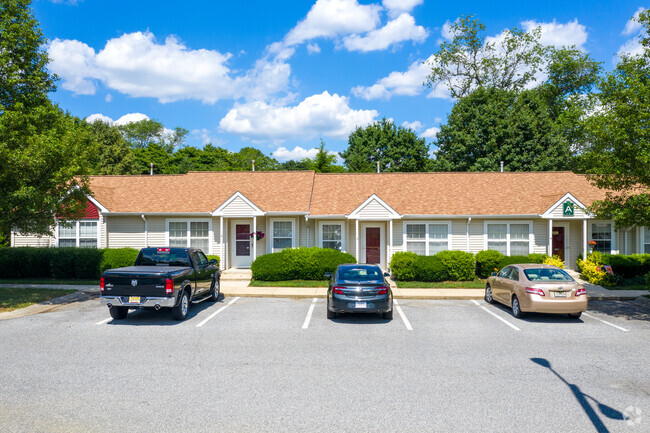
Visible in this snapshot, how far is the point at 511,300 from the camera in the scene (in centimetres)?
1318

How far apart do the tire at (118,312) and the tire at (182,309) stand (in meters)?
1.40

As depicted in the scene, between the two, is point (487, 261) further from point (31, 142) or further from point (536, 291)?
point (31, 142)

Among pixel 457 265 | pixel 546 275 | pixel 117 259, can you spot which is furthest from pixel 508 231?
pixel 117 259

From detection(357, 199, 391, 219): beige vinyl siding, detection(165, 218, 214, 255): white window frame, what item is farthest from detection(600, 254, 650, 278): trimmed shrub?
detection(165, 218, 214, 255): white window frame

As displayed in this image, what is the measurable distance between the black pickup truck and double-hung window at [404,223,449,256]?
12.1 meters

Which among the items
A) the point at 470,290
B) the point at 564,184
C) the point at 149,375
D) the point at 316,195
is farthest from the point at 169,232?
the point at 564,184

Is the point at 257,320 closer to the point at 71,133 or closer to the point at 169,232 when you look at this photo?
the point at 71,133

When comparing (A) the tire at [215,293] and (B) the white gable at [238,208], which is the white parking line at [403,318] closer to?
(A) the tire at [215,293]

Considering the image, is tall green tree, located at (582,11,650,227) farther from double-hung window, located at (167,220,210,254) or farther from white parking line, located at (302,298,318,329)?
double-hung window, located at (167,220,210,254)

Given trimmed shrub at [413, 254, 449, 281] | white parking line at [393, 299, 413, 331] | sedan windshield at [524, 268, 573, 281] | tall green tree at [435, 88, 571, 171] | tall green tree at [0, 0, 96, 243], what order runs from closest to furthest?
1. white parking line at [393, 299, 413, 331]
2. sedan windshield at [524, 268, 573, 281]
3. tall green tree at [0, 0, 96, 243]
4. trimmed shrub at [413, 254, 449, 281]
5. tall green tree at [435, 88, 571, 171]

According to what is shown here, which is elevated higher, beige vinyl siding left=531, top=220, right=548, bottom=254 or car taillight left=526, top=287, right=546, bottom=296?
beige vinyl siding left=531, top=220, right=548, bottom=254

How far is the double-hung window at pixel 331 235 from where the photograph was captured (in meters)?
22.6

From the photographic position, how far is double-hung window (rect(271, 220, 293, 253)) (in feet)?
74.5

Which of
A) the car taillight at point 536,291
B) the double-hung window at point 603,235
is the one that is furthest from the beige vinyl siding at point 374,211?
the double-hung window at point 603,235
